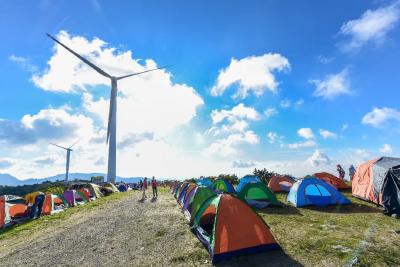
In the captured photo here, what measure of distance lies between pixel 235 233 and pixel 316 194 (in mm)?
10429

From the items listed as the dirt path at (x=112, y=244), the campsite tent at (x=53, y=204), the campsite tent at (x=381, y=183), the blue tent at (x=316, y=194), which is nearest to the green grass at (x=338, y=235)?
the campsite tent at (x=381, y=183)

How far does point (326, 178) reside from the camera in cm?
2733

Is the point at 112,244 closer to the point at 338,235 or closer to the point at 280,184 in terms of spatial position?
the point at 338,235

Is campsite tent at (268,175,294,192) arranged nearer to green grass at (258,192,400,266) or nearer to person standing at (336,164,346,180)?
person standing at (336,164,346,180)

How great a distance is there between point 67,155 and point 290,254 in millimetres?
105133

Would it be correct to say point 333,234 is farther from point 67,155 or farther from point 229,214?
point 67,155

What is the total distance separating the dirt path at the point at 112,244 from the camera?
36.9 feet

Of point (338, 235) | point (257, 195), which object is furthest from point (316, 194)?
point (338, 235)

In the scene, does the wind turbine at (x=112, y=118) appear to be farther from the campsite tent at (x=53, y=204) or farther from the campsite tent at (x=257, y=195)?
the campsite tent at (x=257, y=195)

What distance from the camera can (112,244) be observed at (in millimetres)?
13594

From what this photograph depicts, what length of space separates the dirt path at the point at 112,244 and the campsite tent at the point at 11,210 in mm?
6141

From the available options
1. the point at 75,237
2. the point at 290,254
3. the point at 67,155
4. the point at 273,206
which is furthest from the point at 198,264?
the point at 67,155

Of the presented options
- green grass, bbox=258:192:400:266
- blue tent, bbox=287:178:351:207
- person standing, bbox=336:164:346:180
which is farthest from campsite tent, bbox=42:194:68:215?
person standing, bbox=336:164:346:180

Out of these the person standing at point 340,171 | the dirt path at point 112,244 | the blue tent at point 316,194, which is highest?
the person standing at point 340,171
